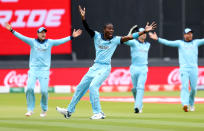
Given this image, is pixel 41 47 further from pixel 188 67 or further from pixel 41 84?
pixel 188 67

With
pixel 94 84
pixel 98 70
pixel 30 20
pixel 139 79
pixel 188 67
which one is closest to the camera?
pixel 94 84

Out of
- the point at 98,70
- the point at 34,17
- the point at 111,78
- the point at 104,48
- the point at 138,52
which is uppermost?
the point at 34,17

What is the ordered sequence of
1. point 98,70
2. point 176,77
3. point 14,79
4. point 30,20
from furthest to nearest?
point 176,77 → point 30,20 → point 14,79 → point 98,70

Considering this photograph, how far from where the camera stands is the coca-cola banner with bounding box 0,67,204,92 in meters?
27.3

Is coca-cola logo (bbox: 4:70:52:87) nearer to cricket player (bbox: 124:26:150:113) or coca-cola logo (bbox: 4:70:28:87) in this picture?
coca-cola logo (bbox: 4:70:28:87)

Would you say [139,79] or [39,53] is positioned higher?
[39,53]

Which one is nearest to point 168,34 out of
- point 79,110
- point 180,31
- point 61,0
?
point 180,31

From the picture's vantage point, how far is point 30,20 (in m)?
27.8

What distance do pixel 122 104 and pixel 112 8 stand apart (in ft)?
26.1

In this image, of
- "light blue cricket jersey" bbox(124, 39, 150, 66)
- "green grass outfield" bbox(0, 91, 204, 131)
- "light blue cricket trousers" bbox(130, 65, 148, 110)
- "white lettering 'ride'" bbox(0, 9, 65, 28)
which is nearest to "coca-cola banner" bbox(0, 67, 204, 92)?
"white lettering 'ride'" bbox(0, 9, 65, 28)

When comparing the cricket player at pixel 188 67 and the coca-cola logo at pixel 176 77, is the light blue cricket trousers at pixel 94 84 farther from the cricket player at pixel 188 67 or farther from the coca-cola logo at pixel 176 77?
the coca-cola logo at pixel 176 77

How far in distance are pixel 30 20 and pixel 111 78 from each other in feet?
14.6

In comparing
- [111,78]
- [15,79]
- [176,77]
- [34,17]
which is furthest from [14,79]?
[176,77]

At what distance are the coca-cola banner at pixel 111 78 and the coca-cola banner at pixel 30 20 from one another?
3.19 ft
